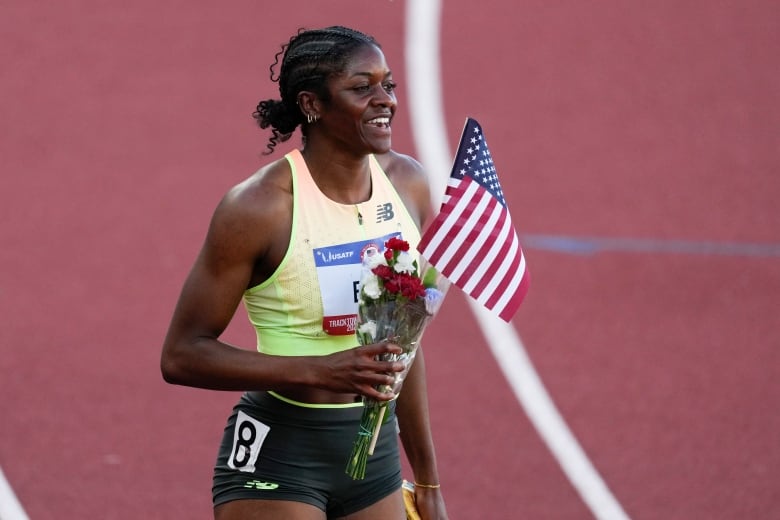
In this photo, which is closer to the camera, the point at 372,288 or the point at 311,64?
the point at 372,288

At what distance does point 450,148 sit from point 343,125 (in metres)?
5.94

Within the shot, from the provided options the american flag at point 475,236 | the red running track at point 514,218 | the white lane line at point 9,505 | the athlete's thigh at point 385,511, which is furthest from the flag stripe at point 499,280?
the white lane line at point 9,505

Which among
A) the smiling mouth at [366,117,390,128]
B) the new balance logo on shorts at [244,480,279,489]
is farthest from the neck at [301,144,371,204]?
the new balance logo on shorts at [244,480,279,489]

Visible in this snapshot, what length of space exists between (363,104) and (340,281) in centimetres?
50

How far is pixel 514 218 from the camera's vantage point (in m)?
9.34

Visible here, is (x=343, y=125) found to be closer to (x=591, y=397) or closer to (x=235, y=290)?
(x=235, y=290)

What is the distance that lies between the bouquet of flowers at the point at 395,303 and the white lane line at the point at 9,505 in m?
3.03

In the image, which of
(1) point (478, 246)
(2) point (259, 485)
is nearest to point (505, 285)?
(1) point (478, 246)

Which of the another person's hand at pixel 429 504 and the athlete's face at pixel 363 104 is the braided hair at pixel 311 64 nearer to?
the athlete's face at pixel 363 104

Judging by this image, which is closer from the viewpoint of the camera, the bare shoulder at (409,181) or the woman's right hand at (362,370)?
the woman's right hand at (362,370)

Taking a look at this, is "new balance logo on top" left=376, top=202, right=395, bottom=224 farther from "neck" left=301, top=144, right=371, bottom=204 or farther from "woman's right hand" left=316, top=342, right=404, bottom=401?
"woman's right hand" left=316, top=342, right=404, bottom=401

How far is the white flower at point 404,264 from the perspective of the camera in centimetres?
368

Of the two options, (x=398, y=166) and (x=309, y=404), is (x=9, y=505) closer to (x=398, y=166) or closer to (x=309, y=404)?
(x=309, y=404)

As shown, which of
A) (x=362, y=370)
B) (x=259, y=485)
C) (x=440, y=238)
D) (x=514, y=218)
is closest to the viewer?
(x=362, y=370)
